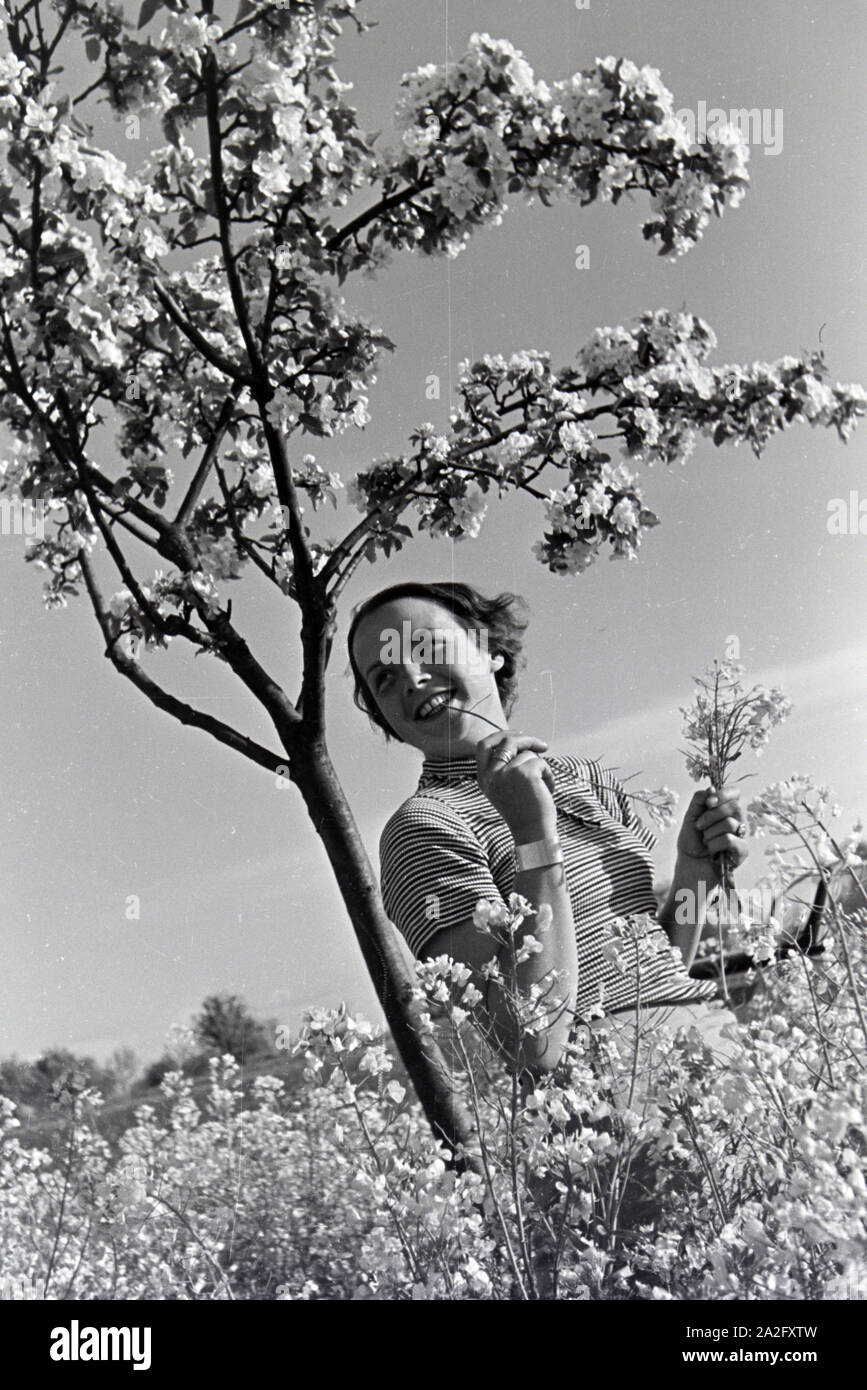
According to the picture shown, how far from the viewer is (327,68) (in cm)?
237

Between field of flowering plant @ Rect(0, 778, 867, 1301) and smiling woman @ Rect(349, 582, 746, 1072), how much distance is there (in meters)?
0.08

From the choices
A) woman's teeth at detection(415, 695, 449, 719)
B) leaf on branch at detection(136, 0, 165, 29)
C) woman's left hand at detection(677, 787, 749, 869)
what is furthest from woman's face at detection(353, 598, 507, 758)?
leaf on branch at detection(136, 0, 165, 29)

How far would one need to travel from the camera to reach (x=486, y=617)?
2439mm

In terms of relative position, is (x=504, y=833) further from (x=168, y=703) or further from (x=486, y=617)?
(x=168, y=703)

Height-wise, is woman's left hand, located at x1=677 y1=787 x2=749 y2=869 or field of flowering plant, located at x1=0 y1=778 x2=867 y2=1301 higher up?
woman's left hand, located at x1=677 y1=787 x2=749 y2=869

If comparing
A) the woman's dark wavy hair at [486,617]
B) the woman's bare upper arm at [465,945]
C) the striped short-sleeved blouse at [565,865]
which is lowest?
the woman's bare upper arm at [465,945]

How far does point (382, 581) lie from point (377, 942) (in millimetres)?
696

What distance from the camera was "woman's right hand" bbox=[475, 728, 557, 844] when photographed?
2314 mm

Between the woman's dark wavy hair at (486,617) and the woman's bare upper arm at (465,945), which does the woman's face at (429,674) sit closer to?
the woman's dark wavy hair at (486,617)

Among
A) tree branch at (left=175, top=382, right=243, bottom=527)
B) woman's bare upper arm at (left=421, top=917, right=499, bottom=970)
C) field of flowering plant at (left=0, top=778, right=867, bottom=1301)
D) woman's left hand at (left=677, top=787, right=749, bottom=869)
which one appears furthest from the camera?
tree branch at (left=175, top=382, right=243, bottom=527)

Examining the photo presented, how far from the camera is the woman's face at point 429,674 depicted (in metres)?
2.41

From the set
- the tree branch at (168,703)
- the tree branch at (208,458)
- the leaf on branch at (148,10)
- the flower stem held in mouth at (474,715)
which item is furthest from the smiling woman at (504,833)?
the leaf on branch at (148,10)

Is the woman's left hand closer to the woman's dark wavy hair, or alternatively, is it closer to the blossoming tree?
the woman's dark wavy hair
